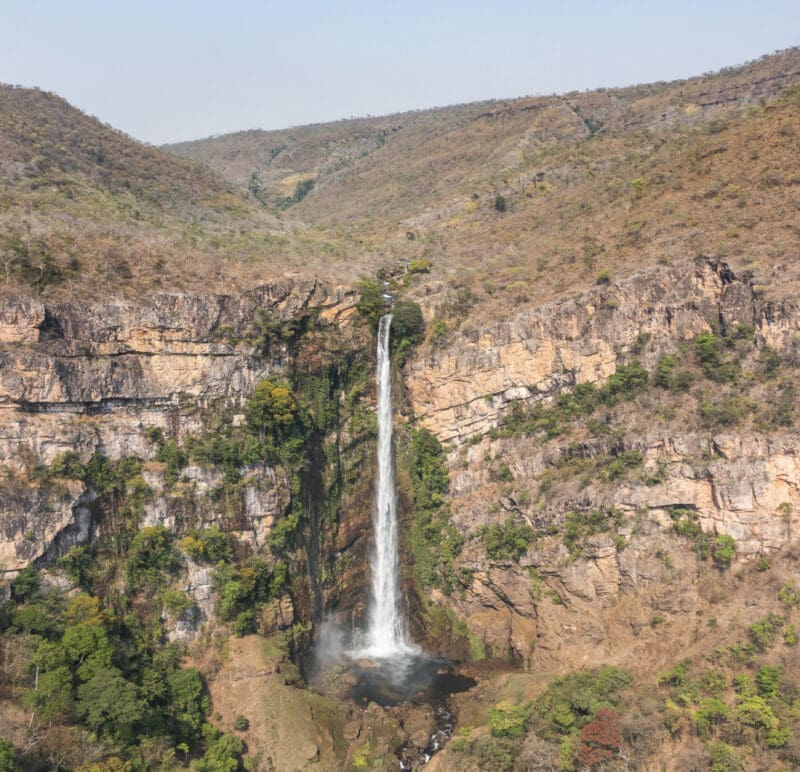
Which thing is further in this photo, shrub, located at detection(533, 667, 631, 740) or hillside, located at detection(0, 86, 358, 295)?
hillside, located at detection(0, 86, 358, 295)

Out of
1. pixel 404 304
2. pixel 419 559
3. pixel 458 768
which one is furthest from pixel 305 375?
pixel 458 768

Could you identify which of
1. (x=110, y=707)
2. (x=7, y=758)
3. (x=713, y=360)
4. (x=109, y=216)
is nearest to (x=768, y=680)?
(x=713, y=360)

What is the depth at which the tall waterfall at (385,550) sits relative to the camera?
34.5m

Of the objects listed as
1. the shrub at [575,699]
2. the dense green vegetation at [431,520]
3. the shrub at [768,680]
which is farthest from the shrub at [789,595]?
the dense green vegetation at [431,520]

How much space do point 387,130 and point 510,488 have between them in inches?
4036

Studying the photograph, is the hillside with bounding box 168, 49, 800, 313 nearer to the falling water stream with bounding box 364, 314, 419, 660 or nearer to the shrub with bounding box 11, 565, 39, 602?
the falling water stream with bounding box 364, 314, 419, 660

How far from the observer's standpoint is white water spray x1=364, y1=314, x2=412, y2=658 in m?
34.4

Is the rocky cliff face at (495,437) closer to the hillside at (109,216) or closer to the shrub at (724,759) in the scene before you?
the hillside at (109,216)

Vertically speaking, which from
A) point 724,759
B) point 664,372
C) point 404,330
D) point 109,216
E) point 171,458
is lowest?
point 724,759

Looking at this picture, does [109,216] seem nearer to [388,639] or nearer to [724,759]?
[388,639]

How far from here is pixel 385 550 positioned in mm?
36250

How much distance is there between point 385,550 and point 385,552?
0.12m

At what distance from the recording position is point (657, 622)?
26641mm

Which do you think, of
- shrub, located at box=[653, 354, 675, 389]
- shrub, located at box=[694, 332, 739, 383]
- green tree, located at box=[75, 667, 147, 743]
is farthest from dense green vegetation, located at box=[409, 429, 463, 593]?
green tree, located at box=[75, 667, 147, 743]
